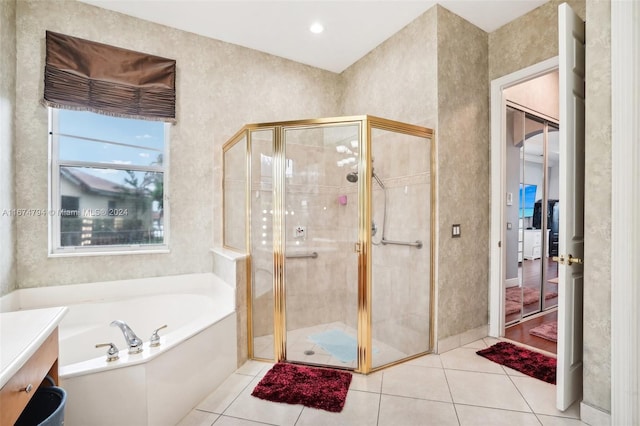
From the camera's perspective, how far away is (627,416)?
4.76 feet

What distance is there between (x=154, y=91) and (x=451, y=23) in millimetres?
2631

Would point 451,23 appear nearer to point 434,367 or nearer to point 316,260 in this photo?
point 316,260

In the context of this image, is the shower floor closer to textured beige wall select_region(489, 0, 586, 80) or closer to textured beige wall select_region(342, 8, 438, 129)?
textured beige wall select_region(342, 8, 438, 129)

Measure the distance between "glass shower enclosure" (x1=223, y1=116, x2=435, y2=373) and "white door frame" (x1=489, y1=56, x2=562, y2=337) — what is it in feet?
2.32

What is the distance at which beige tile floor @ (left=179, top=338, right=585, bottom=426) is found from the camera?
1719 mm

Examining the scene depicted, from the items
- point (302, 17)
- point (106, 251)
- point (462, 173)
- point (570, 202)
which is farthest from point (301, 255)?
point (302, 17)

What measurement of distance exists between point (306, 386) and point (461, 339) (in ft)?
4.86

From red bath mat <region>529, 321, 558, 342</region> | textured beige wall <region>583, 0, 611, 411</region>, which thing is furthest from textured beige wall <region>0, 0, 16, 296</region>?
red bath mat <region>529, 321, 558, 342</region>

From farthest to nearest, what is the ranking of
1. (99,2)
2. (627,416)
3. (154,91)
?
(154,91) → (99,2) → (627,416)

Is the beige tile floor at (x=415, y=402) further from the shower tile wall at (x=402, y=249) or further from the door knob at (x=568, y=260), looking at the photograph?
the door knob at (x=568, y=260)

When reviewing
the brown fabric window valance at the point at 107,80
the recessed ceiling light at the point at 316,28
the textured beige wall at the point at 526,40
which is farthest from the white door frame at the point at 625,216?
the brown fabric window valance at the point at 107,80

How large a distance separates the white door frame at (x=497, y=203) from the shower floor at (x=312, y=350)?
1034mm

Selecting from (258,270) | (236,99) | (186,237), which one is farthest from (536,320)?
(236,99)

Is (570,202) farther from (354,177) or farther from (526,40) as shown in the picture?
(526,40)
